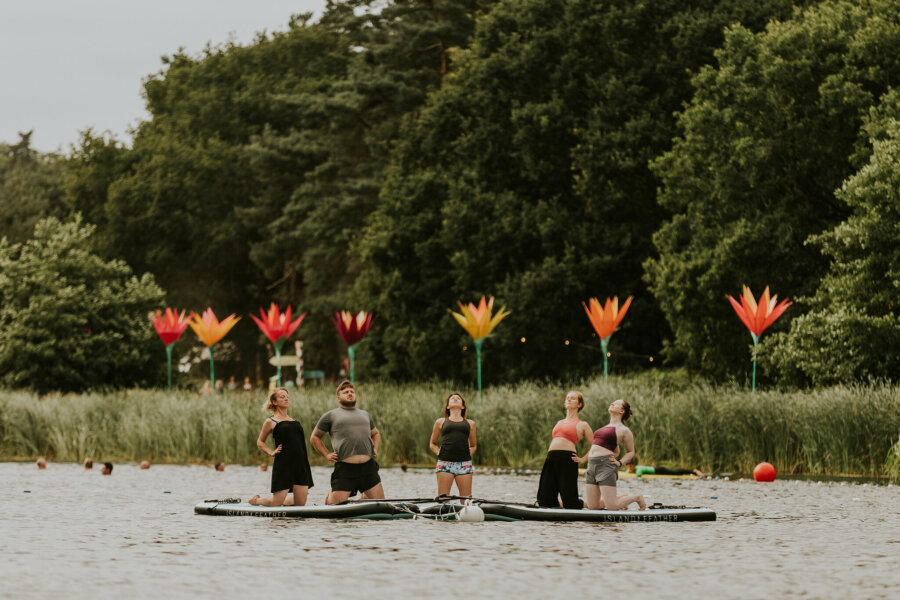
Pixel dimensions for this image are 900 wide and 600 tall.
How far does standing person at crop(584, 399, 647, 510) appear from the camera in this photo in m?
14.5

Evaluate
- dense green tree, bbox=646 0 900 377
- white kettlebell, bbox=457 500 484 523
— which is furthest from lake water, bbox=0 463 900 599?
dense green tree, bbox=646 0 900 377

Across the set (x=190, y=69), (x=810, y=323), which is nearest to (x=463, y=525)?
(x=810, y=323)

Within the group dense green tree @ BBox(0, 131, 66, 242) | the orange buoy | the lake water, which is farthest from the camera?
dense green tree @ BBox(0, 131, 66, 242)

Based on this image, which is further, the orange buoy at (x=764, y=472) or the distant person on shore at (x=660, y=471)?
the distant person on shore at (x=660, y=471)

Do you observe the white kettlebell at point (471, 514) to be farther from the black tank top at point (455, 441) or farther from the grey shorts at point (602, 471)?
the black tank top at point (455, 441)

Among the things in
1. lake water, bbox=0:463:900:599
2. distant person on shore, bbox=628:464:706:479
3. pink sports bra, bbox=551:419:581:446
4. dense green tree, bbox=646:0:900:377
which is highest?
dense green tree, bbox=646:0:900:377

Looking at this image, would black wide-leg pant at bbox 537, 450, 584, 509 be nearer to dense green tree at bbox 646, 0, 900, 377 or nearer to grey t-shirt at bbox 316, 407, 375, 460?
grey t-shirt at bbox 316, 407, 375, 460

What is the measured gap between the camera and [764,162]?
3409 centimetres

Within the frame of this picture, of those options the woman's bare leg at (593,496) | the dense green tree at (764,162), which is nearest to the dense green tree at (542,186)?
the dense green tree at (764,162)

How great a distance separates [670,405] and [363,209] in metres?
27.9

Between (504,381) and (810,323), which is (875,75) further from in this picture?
(504,381)

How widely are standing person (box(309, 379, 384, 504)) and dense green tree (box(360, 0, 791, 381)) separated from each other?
79.9 ft

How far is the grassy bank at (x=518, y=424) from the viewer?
21.9 metres

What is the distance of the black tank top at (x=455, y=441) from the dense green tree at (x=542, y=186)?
23.9 m
